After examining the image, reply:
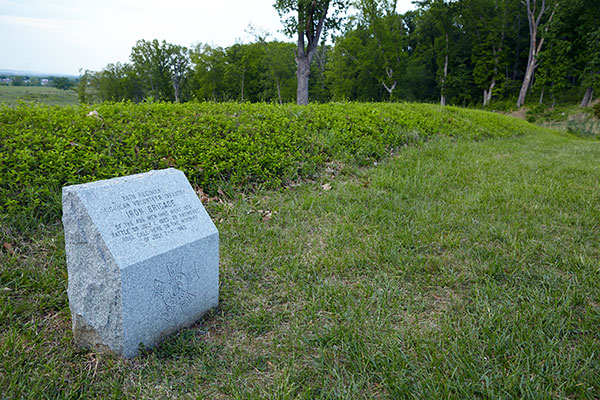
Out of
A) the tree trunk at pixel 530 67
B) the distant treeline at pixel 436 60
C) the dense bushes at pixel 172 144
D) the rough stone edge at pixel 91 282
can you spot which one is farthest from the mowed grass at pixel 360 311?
the tree trunk at pixel 530 67

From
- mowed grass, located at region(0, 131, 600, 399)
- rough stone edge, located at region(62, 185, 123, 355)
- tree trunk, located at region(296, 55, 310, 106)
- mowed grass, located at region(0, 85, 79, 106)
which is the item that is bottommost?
mowed grass, located at region(0, 131, 600, 399)

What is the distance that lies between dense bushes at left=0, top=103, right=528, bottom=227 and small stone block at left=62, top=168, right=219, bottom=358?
1.80 m

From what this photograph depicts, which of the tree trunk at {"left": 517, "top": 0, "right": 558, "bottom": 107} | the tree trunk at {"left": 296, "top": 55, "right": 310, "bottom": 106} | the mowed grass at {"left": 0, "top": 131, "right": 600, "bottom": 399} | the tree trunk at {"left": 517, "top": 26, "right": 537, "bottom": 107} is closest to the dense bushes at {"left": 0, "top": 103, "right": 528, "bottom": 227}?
the mowed grass at {"left": 0, "top": 131, "right": 600, "bottom": 399}

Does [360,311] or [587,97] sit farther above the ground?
[587,97]

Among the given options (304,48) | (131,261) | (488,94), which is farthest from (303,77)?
(488,94)

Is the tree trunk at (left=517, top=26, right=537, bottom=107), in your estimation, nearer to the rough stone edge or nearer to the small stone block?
the small stone block

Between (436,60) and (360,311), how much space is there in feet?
138

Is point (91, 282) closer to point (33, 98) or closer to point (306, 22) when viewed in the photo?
point (33, 98)

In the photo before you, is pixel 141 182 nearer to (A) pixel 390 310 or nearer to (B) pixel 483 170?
(A) pixel 390 310

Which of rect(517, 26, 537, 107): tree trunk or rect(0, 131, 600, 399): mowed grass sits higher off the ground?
rect(517, 26, 537, 107): tree trunk

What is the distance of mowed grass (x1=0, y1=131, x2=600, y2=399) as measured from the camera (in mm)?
2021

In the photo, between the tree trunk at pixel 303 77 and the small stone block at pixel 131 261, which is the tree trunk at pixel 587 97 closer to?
the tree trunk at pixel 303 77

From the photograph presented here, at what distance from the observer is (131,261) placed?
6.71 ft

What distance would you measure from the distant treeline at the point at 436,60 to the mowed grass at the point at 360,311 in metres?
22.0
